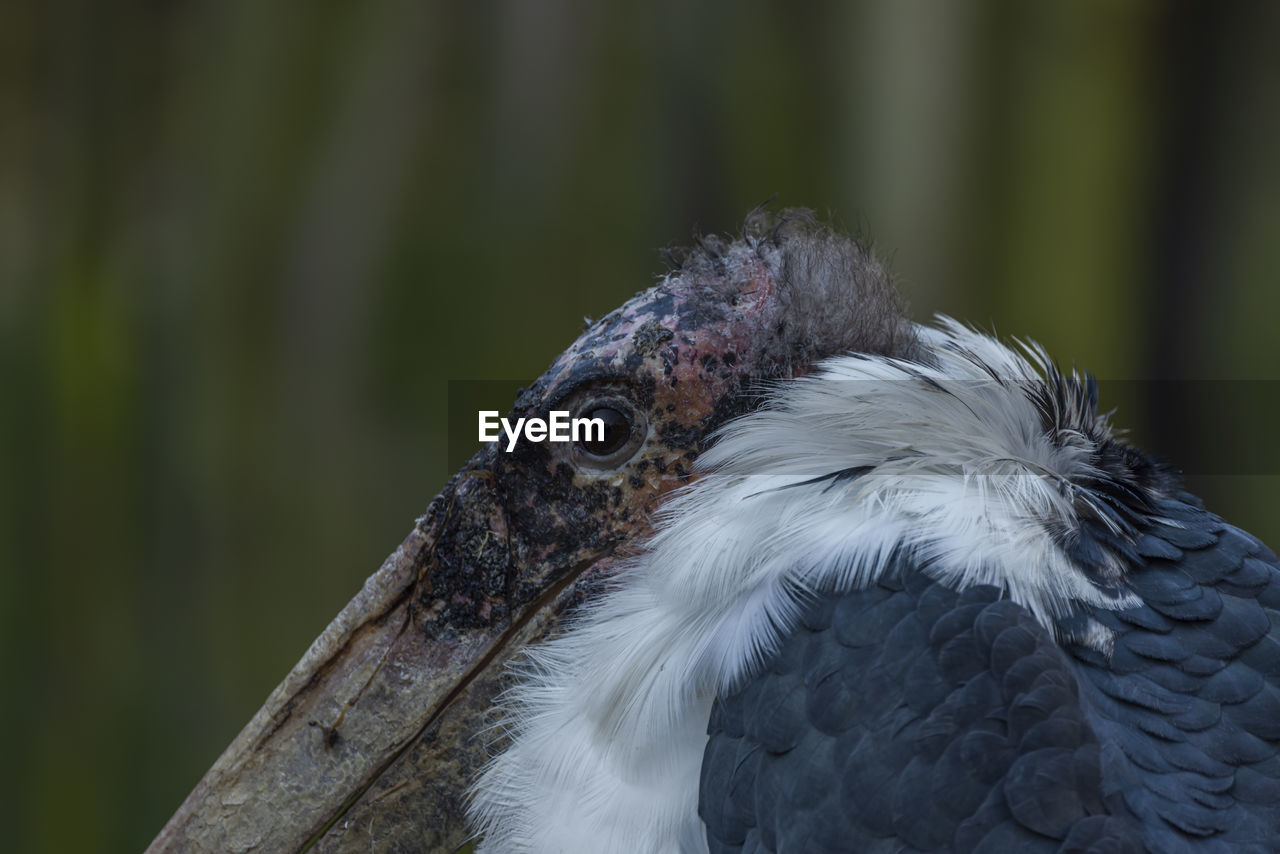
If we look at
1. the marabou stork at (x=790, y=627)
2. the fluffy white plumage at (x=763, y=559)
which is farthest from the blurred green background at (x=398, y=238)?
the fluffy white plumage at (x=763, y=559)

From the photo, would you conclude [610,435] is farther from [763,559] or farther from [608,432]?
[763,559]

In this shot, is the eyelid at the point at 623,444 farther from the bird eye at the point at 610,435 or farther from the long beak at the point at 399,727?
the long beak at the point at 399,727

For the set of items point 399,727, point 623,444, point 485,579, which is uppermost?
point 623,444

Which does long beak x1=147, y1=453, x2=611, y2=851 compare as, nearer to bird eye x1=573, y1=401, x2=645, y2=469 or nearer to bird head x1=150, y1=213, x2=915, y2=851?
bird head x1=150, y1=213, x2=915, y2=851

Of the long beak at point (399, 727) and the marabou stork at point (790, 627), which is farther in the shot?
the long beak at point (399, 727)

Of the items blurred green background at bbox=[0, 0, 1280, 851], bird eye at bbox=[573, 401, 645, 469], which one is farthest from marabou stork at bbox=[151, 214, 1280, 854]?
blurred green background at bbox=[0, 0, 1280, 851]
